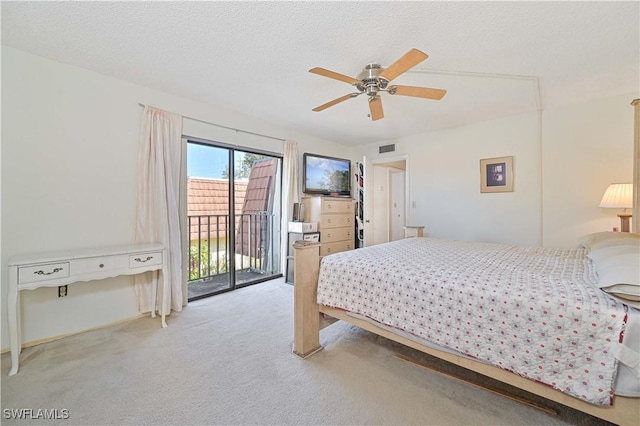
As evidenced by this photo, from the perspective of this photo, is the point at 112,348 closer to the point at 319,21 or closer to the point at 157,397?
the point at 157,397

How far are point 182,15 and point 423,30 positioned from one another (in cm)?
162

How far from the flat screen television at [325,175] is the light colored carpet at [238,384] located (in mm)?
2603

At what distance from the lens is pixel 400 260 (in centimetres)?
202

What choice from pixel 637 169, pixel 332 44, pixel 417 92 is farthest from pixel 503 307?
pixel 637 169

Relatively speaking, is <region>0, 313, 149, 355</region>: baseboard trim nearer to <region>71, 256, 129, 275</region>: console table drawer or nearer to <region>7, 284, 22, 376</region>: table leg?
<region>7, 284, 22, 376</region>: table leg

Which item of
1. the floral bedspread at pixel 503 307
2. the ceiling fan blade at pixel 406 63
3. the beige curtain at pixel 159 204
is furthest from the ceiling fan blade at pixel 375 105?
the beige curtain at pixel 159 204

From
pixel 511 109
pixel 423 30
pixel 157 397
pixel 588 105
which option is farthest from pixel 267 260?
pixel 588 105

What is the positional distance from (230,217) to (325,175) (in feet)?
6.12

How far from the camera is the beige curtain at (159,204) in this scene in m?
2.75

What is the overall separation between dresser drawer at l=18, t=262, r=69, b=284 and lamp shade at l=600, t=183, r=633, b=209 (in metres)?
4.93

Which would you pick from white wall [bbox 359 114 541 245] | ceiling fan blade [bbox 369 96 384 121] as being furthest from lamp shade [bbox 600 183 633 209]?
ceiling fan blade [bbox 369 96 384 121]

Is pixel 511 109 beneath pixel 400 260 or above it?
above

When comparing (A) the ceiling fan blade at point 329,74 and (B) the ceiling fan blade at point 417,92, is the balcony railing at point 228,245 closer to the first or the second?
(A) the ceiling fan blade at point 329,74

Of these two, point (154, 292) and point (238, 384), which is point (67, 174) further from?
point (238, 384)
